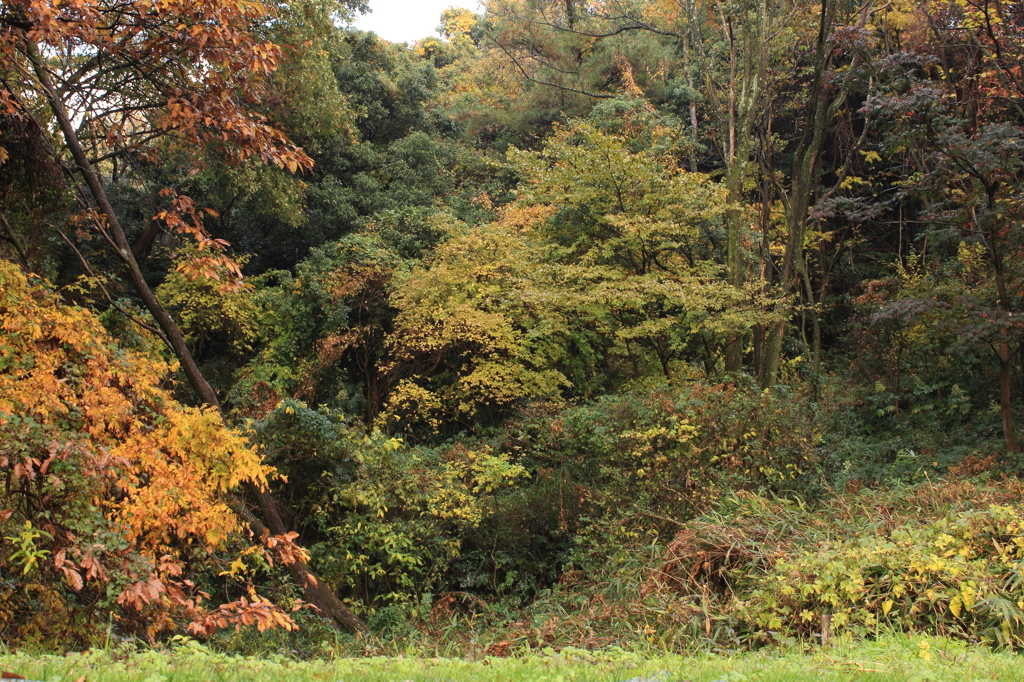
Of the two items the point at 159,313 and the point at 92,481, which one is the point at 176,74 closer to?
the point at 159,313

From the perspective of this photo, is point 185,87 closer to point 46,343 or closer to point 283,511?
point 46,343

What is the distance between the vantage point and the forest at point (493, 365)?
16.5 ft

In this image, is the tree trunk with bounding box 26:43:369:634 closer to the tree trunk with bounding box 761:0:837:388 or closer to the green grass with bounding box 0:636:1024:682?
the green grass with bounding box 0:636:1024:682

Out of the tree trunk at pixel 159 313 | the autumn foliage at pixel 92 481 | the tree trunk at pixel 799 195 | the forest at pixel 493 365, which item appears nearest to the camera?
the autumn foliage at pixel 92 481

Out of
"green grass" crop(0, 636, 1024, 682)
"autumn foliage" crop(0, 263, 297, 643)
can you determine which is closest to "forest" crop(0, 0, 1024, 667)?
"autumn foliage" crop(0, 263, 297, 643)

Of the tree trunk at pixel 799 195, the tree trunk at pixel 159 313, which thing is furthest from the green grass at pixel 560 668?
the tree trunk at pixel 799 195

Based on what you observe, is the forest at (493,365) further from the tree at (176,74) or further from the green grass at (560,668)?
the green grass at (560,668)

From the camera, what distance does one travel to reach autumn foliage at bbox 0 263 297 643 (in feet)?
13.7

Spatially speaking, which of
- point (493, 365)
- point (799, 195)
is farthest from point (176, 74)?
point (799, 195)

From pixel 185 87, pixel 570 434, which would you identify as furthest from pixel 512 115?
pixel 185 87

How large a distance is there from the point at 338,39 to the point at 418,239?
5559mm

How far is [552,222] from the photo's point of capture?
1219 cm

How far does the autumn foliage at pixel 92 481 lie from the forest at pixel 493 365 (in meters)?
0.04

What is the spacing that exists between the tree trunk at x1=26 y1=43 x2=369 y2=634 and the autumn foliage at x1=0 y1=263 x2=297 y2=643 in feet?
1.77
